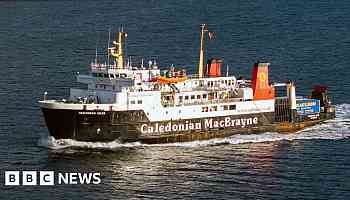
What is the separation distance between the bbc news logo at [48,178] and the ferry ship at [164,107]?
31.4 ft

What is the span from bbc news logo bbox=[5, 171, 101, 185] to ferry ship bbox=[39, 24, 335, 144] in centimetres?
957

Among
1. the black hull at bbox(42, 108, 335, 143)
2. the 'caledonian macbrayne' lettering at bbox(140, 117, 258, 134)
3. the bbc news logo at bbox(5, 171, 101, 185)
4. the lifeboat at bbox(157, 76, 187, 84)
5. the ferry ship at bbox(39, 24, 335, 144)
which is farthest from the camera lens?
the lifeboat at bbox(157, 76, 187, 84)

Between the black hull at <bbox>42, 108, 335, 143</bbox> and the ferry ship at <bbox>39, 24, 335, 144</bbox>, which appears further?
the ferry ship at <bbox>39, 24, 335, 144</bbox>

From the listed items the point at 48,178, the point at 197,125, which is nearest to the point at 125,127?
the point at 197,125

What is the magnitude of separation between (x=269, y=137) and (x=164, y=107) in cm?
1181

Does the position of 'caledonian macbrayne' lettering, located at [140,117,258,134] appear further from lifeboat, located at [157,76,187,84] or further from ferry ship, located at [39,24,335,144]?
lifeboat, located at [157,76,187,84]

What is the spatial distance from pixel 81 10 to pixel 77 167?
114 m

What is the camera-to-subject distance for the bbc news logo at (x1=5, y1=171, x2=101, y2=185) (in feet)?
268

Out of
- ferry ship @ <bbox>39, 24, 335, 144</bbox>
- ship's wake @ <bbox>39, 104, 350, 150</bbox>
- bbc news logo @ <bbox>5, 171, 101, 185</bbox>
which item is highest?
ferry ship @ <bbox>39, 24, 335, 144</bbox>

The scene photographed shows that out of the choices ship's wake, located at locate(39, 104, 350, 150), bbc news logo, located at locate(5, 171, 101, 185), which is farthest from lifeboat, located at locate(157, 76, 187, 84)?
bbc news logo, located at locate(5, 171, 101, 185)

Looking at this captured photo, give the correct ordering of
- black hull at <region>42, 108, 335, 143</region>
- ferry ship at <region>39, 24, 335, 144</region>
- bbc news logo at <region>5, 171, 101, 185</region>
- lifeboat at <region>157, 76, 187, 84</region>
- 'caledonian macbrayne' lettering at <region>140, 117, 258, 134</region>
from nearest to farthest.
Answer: bbc news logo at <region>5, 171, 101, 185</region>
black hull at <region>42, 108, 335, 143</region>
ferry ship at <region>39, 24, 335, 144</region>
'caledonian macbrayne' lettering at <region>140, 117, 258, 134</region>
lifeboat at <region>157, 76, 187, 84</region>

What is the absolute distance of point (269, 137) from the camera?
101562mm

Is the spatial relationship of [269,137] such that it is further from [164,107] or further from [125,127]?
[125,127]

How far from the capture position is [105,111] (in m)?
92.9
